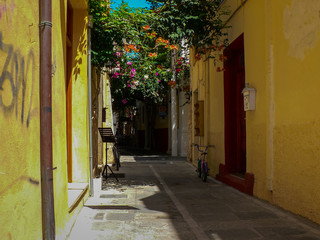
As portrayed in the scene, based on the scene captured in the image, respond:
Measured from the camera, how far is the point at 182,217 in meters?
5.82

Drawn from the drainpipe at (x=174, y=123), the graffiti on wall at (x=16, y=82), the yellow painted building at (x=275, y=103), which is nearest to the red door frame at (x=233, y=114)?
the yellow painted building at (x=275, y=103)

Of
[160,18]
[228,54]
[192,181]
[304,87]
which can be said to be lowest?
[192,181]

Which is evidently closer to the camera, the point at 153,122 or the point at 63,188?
the point at 63,188

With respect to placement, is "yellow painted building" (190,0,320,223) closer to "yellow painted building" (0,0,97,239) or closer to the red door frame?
the red door frame

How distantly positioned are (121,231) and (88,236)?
44 centimetres

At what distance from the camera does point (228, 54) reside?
32.2 ft

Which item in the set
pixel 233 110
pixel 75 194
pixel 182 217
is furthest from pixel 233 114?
pixel 75 194

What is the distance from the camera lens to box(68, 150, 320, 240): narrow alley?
4.82 m

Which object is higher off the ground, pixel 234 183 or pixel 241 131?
pixel 241 131

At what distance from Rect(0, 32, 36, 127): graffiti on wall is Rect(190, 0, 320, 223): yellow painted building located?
3775 millimetres

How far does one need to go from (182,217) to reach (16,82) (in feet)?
12.2

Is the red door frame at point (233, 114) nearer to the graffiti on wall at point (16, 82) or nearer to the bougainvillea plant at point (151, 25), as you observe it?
the bougainvillea plant at point (151, 25)

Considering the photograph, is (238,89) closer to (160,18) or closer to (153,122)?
(160,18)

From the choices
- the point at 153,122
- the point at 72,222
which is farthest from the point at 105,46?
the point at 153,122
